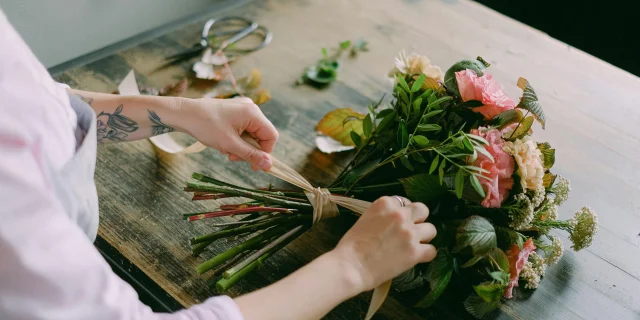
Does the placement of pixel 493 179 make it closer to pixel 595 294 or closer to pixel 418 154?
pixel 418 154

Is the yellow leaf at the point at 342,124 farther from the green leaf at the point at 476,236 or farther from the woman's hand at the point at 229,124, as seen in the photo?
the green leaf at the point at 476,236

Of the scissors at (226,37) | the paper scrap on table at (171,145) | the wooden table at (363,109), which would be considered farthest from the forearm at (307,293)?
the scissors at (226,37)

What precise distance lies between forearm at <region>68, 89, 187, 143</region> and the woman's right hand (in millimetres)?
365

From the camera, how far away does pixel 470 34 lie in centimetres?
145

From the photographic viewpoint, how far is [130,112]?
0.91 m

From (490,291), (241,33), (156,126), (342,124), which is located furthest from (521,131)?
(241,33)

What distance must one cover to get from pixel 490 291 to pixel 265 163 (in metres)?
0.40

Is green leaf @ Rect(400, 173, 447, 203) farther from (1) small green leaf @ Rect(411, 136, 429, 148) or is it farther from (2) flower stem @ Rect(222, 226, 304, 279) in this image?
(2) flower stem @ Rect(222, 226, 304, 279)

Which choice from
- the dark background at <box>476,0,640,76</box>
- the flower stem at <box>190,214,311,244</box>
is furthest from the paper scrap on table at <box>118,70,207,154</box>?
the dark background at <box>476,0,640,76</box>

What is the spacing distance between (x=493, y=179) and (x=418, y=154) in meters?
0.12

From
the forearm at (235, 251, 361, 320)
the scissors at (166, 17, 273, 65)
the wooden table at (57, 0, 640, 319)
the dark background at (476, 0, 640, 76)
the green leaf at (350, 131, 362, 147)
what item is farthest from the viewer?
the dark background at (476, 0, 640, 76)

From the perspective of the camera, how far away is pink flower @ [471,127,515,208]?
0.79m

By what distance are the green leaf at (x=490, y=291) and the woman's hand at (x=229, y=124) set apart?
0.38 m

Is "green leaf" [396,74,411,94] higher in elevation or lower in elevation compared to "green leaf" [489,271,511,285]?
higher
